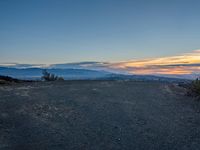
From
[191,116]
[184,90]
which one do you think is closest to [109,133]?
[191,116]

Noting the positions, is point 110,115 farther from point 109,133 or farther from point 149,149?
point 149,149

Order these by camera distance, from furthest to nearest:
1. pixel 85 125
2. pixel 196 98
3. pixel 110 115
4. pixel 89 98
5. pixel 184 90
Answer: pixel 184 90
pixel 196 98
pixel 89 98
pixel 110 115
pixel 85 125

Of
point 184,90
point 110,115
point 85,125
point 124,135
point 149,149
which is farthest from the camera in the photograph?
point 184,90

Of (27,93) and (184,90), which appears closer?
(27,93)

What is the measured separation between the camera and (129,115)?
13.6 m

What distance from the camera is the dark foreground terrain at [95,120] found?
10227 mm

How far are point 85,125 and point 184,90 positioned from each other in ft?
36.7

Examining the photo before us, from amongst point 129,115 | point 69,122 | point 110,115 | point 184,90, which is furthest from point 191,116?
point 184,90

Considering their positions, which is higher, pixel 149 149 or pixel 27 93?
pixel 27 93

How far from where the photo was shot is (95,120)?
12.7m

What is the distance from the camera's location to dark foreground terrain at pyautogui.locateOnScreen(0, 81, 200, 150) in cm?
1023

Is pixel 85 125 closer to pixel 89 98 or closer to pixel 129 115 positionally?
pixel 129 115

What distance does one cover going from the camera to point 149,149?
32.1 ft

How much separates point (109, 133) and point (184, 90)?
1141 cm
